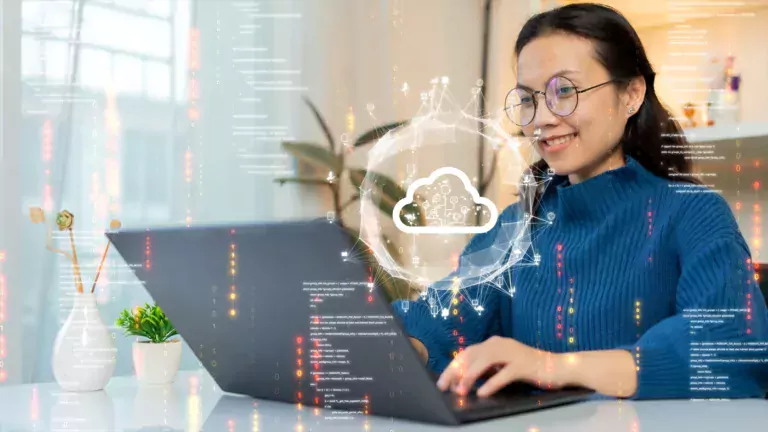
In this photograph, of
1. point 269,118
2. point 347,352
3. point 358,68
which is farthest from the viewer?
point 358,68

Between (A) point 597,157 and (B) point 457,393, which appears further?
(A) point 597,157

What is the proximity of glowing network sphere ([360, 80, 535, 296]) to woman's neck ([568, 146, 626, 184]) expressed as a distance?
1.32m

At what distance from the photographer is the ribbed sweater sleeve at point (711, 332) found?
32.8 inches

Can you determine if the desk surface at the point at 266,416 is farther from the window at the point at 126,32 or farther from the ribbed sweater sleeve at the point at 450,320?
the window at the point at 126,32

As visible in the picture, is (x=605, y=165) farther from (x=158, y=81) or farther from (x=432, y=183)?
(x=432, y=183)

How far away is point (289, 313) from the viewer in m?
0.61

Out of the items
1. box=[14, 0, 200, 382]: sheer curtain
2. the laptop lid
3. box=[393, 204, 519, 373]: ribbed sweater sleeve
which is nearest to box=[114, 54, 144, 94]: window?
box=[14, 0, 200, 382]: sheer curtain

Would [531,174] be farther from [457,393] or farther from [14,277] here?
[14,277]

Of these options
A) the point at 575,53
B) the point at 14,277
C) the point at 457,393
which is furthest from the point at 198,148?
the point at 457,393

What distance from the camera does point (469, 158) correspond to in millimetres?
3047

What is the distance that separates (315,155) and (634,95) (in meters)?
1.44

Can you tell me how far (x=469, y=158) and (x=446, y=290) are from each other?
191cm

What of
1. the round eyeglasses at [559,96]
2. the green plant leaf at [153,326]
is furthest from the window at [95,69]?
the round eyeglasses at [559,96]

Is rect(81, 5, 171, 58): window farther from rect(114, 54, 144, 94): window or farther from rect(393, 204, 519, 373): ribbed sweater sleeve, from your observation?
rect(393, 204, 519, 373): ribbed sweater sleeve
